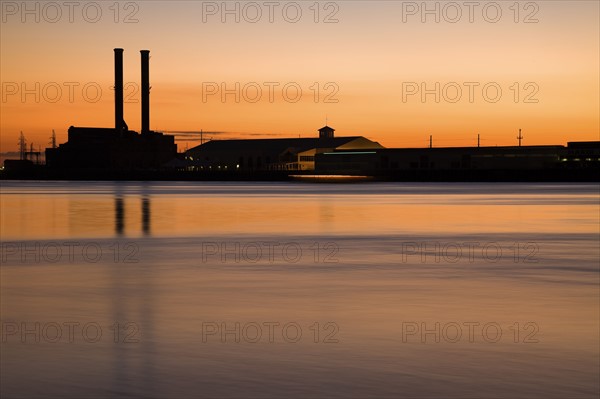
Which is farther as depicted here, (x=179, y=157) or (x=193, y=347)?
(x=179, y=157)

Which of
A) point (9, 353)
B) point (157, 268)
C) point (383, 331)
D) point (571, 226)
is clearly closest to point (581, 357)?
point (383, 331)

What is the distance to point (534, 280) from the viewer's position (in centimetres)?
1947

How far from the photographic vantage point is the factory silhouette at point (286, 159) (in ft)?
508

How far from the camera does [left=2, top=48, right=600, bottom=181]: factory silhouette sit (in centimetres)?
15475

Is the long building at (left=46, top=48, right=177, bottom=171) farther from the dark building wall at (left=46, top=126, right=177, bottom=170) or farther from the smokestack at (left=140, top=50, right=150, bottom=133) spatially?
the smokestack at (left=140, top=50, right=150, bottom=133)

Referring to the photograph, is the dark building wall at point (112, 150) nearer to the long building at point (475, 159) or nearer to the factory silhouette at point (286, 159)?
the factory silhouette at point (286, 159)

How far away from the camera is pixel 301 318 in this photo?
14289 millimetres

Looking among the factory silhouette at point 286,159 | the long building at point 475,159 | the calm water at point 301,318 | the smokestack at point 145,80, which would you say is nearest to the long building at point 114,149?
the factory silhouette at point 286,159

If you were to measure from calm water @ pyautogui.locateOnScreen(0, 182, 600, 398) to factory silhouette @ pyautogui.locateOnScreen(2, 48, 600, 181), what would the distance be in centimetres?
12713

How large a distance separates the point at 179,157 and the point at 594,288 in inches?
7075

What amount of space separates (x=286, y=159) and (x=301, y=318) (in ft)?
536

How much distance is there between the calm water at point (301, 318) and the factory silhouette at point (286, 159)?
127 m

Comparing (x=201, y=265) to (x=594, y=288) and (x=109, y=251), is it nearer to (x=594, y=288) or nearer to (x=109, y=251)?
(x=109, y=251)

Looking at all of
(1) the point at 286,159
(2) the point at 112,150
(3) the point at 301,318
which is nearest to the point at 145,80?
(2) the point at 112,150
